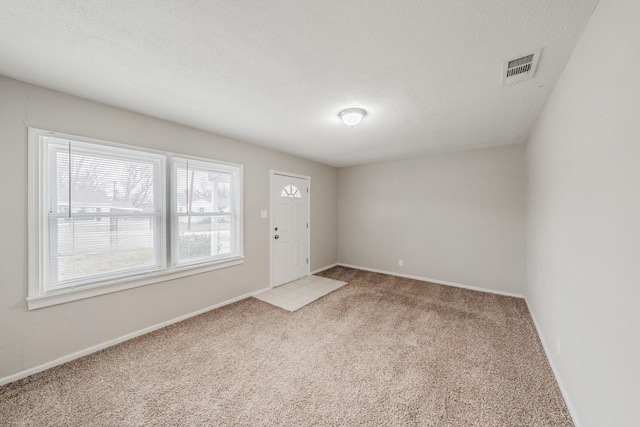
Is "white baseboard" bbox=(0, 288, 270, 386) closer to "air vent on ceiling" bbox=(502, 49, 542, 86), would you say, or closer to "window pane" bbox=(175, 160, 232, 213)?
"window pane" bbox=(175, 160, 232, 213)

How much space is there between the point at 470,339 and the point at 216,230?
11.1 feet

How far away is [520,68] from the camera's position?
1.72 metres

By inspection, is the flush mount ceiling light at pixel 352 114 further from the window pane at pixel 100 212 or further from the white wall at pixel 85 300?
the window pane at pixel 100 212

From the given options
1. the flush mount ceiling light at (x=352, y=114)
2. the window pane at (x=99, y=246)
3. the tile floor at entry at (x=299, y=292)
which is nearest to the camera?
the window pane at (x=99, y=246)

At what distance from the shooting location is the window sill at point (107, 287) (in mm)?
1969

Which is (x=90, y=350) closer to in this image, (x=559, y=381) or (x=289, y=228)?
(x=289, y=228)

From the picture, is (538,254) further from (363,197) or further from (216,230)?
→ (216,230)

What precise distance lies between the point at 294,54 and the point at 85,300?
2889 millimetres

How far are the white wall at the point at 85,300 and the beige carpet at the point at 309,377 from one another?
202 mm

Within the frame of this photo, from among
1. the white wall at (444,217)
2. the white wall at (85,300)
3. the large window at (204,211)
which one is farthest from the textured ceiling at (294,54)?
the white wall at (444,217)

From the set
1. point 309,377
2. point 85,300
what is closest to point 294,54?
point 309,377

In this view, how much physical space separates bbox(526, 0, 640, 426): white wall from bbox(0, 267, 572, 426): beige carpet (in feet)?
1.34

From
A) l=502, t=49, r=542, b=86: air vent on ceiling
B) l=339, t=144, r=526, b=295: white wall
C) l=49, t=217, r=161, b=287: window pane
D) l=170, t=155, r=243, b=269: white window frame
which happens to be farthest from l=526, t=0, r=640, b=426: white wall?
l=49, t=217, r=161, b=287: window pane

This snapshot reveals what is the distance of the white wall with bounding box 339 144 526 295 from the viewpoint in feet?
12.0
